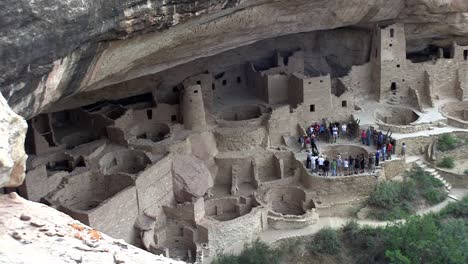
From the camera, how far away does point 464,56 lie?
18047mm

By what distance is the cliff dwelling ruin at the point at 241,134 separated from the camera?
1339 centimetres

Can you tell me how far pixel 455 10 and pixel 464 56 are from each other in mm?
1773

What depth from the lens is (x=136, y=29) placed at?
10.2 m

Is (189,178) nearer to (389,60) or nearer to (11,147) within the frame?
(389,60)

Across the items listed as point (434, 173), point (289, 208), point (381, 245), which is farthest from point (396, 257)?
point (434, 173)

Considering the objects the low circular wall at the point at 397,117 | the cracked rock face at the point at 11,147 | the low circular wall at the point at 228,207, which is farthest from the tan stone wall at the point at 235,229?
the cracked rock face at the point at 11,147

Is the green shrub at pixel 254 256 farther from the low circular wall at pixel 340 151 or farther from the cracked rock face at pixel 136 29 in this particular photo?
the cracked rock face at pixel 136 29

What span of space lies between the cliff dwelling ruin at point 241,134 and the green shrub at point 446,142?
0.22 metres

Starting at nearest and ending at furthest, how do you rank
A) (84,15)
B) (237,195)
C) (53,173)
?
(84,15) < (53,173) < (237,195)

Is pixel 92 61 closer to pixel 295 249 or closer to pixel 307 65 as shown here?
pixel 295 249

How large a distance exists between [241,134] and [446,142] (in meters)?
4.80

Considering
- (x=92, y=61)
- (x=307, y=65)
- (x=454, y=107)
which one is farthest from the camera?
(x=307, y=65)

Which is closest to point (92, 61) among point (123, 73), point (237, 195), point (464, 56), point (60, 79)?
point (60, 79)

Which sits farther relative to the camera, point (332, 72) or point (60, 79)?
point (332, 72)
